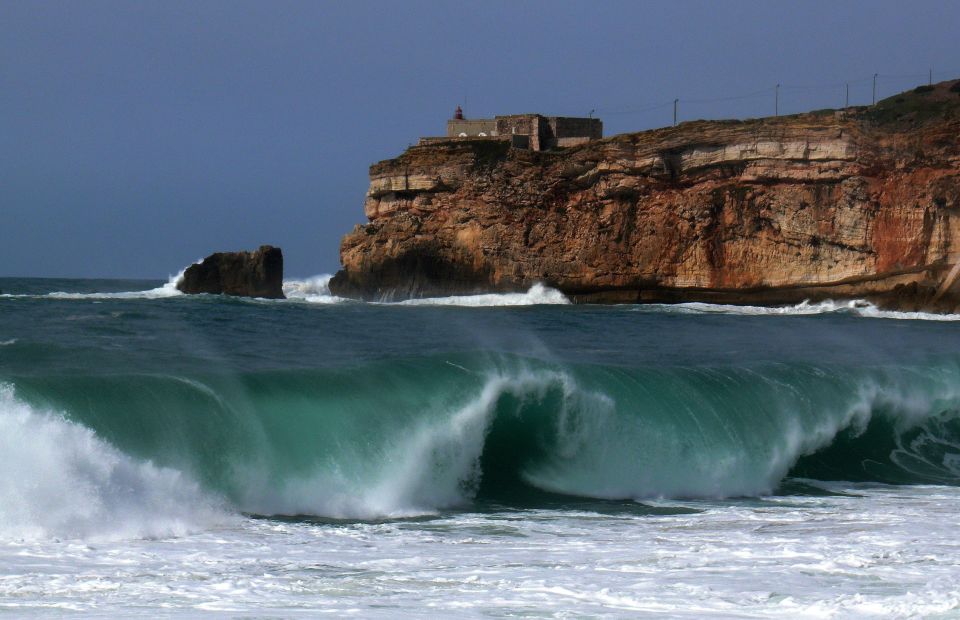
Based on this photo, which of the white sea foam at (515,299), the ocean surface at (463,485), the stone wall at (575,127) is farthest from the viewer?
the stone wall at (575,127)

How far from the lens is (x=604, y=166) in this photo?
4656cm

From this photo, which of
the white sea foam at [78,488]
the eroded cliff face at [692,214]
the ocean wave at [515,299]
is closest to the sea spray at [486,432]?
the white sea foam at [78,488]

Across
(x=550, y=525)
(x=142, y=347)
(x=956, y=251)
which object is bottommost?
(x=550, y=525)

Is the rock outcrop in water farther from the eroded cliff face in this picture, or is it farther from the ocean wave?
the ocean wave

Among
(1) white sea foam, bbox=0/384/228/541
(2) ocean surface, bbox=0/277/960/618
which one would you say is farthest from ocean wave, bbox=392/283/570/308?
(1) white sea foam, bbox=0/384/228/541

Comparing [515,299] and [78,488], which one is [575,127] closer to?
[515,299]

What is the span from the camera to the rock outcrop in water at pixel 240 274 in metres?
49.9

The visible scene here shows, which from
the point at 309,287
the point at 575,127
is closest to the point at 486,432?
the point at 575,127

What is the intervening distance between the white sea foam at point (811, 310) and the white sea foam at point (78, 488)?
29.3m

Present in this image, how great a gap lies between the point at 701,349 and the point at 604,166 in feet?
84.6

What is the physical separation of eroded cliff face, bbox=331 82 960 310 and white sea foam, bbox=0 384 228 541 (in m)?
35.0

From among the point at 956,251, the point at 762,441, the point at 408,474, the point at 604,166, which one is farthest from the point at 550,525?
the point at 604,166

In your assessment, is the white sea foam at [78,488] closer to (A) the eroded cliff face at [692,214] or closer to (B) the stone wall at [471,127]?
(A) the eroded cliff face at [692,214]

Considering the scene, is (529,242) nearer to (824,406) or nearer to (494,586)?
(824,406)
